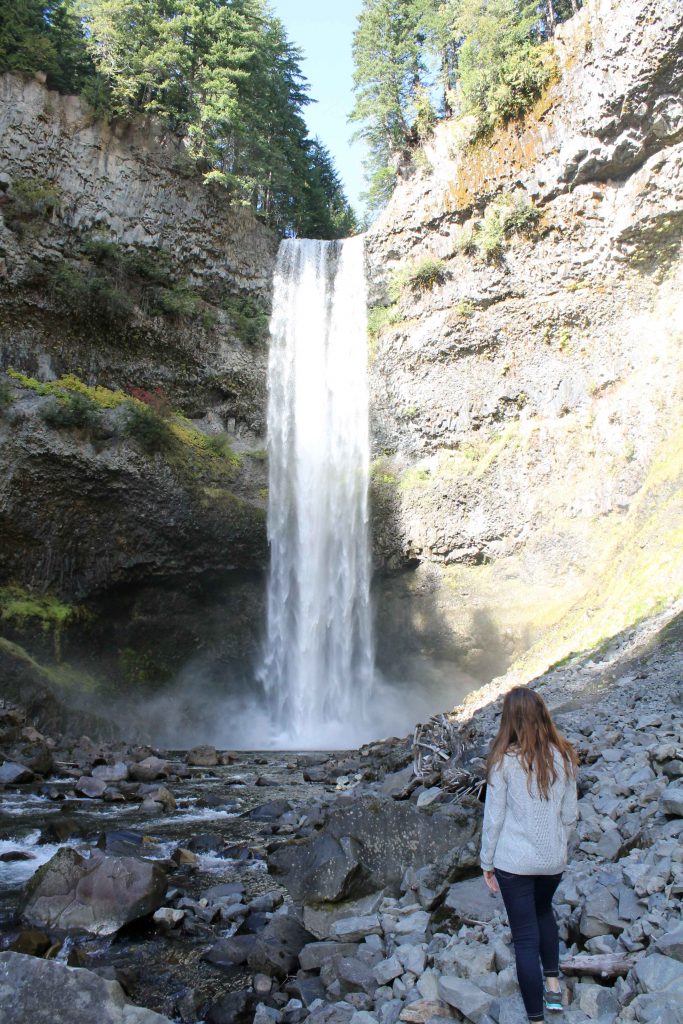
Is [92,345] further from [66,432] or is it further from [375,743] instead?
[375,743]

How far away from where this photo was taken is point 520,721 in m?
3.29

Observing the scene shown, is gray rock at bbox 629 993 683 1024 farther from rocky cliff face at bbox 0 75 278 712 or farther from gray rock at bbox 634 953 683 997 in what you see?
rocky cliff face at bbox 0 75 278 712

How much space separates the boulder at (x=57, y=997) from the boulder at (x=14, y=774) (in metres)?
9.20

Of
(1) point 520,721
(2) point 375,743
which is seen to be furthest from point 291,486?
(1) point 520,721

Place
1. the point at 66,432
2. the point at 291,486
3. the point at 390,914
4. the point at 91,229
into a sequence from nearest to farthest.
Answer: the point at 390,914, the point at 66,432, the point at 91,229, the point at 291,486

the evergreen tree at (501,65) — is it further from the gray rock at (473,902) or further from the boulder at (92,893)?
the boulder at (92,893)

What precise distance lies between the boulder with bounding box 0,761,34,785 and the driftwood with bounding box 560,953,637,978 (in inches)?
431

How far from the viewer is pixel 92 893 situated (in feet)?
19.4

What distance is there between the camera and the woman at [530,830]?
313cm

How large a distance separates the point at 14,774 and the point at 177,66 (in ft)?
77.8

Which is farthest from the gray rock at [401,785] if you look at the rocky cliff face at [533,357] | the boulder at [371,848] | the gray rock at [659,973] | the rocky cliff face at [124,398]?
the rocky cliff face at [124,398]

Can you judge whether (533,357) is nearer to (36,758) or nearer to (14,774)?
(36,758)

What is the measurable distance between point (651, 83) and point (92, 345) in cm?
1785

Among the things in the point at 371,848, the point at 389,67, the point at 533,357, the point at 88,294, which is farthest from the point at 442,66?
the point at 371,848
